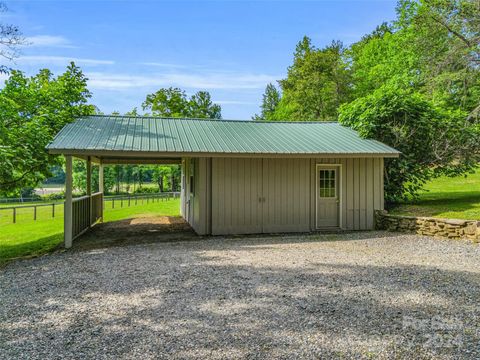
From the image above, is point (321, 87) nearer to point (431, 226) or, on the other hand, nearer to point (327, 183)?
point (327, 183)

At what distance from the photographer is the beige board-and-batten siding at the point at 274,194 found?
9.45 m

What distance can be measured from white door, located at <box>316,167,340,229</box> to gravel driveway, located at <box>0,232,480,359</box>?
2.88 meters

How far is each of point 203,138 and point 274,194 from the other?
254cm

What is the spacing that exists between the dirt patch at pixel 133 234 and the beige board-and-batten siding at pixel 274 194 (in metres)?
0.78

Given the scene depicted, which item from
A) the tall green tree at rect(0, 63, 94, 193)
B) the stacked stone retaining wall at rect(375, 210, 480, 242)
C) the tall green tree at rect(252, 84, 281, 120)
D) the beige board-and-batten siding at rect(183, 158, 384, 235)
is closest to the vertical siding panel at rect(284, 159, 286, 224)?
the beige board-and-batten siding at rect(183, 158, 384, 235)

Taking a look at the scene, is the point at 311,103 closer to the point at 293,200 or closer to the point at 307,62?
the point at 307,62

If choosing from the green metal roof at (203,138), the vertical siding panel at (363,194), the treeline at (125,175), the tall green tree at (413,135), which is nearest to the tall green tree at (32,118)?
the green metal roof at (203,138)

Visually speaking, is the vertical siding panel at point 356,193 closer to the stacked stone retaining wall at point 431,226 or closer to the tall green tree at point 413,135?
the stacked stone retaining wall at point 431,226

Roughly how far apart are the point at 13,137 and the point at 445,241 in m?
10.4

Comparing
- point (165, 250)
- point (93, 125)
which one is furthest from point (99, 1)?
point (165, 250)

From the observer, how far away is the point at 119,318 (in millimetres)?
3838

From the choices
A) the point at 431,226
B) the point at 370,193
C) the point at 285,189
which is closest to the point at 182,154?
the point at 285,189

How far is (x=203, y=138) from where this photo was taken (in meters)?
9.88

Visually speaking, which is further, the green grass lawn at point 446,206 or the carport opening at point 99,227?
the green grass lawn at point 446,206
